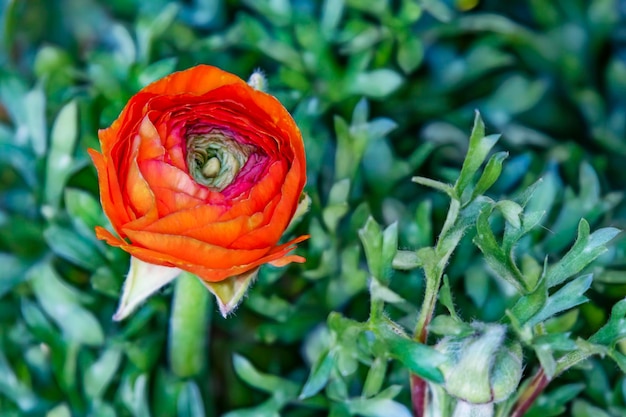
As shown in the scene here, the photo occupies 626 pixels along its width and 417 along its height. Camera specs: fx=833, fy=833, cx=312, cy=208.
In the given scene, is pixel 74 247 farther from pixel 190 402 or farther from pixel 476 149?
pixel 476 149

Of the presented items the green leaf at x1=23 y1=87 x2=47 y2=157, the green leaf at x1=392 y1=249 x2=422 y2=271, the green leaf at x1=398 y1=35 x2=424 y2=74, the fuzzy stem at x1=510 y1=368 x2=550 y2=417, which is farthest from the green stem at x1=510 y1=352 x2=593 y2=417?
the green leaf at x1=23 y1=87 x2=47 y2=157

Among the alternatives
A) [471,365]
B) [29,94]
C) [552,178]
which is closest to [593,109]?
[552,178]

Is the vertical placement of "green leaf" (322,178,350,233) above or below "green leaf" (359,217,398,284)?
below

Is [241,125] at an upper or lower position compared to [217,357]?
upper

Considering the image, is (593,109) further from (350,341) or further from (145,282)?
(145,282)

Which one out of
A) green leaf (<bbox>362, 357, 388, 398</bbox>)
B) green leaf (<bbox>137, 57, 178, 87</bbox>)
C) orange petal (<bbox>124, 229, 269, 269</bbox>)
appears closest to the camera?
orange petal (<bbox>124, 229, 269, 269</bbox>)

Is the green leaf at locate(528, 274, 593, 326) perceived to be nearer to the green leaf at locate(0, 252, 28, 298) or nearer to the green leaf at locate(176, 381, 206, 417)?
the green leaf at locate(176, 381, 206, 417)

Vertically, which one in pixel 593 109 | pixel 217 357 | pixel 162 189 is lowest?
pixel 217 357
